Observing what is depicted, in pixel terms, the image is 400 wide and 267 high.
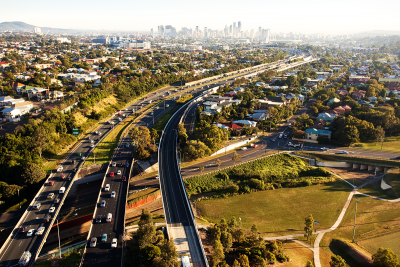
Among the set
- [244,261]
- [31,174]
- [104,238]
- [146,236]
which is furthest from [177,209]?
[31,174]

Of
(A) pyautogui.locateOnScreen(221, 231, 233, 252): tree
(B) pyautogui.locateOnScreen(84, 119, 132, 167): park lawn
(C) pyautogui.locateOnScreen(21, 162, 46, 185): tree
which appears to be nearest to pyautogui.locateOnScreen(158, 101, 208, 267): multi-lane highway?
(A) pyautogui.locateOnScreen(221, 231, 233, 252): tree

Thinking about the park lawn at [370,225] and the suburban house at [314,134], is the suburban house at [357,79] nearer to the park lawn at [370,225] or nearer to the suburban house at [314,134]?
the suburban house at [314,134]

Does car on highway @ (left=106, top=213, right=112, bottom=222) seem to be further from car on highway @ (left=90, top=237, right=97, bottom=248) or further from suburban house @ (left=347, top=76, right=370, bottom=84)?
suburban house @ (left=347, top=76, right=370, bottom=84)

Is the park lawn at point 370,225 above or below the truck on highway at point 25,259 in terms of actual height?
below

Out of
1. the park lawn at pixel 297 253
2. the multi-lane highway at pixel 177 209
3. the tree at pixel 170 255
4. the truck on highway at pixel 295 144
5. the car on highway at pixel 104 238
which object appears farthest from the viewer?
the truck on highway at pixel 295 144

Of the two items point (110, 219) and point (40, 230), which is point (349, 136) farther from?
point (40, 230)

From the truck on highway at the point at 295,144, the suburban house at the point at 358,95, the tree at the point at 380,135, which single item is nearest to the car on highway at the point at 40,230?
the truck on highway at the point at 295,144
